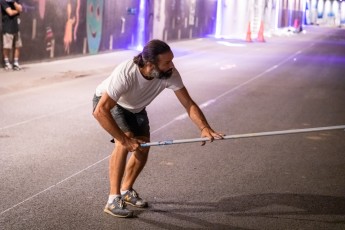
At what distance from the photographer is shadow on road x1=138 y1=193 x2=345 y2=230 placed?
4.48m

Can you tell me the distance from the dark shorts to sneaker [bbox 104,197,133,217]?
0.58 meters

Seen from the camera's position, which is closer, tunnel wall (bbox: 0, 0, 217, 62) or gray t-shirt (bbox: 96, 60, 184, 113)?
gray t-shirt (bbox: 96, 60, 184, 113)

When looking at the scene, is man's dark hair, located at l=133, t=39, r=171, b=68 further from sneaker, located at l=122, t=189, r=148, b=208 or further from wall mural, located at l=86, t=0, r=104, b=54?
wall mural, located at l=86, t=0, r=104, b=54

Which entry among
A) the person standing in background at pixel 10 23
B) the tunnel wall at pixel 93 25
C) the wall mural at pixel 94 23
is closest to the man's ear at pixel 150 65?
the person standing in background at pixel 10 23

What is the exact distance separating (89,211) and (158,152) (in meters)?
2.22

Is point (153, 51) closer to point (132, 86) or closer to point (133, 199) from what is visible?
point (132, 86)

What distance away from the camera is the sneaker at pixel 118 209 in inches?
173

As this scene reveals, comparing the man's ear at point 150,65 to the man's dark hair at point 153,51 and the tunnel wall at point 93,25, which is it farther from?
the tunnel wall at point 93,25

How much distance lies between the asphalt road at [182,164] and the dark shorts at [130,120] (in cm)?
70

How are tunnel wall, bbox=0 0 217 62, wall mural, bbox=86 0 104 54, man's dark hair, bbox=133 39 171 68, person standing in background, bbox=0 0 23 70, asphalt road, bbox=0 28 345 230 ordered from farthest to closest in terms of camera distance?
1. wall mural, bbox=86 0 104 54
2. tunnel wall, bbox=0 0 217 62
3. person standing in background, bbox=0 0 23 70
4. asphalt road, bbox=0 28 345 230
5. man's dark hair, bbox=133 39 171 68

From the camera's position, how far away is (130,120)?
4.47m

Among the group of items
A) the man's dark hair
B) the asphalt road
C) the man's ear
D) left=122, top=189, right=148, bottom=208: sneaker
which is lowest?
the asphalt road

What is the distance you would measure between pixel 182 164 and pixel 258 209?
1.52 meters

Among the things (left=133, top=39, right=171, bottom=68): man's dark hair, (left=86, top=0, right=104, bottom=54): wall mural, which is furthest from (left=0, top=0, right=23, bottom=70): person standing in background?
(left=133, top=39, right=171, bottom=68): man's dark hair
